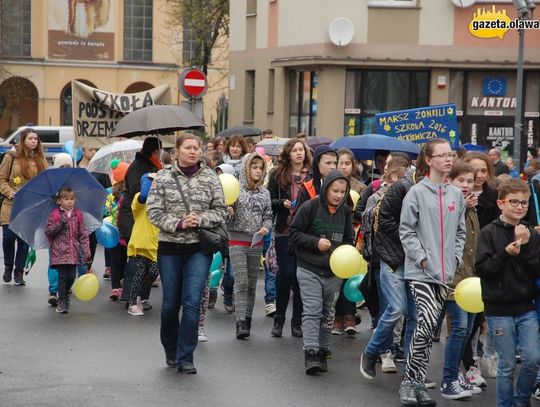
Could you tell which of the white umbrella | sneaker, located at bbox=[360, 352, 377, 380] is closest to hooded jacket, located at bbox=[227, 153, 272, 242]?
sneaker, located at bbox=[360, 352, 377, 380]

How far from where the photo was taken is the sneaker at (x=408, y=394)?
833cm

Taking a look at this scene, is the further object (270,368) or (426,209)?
(270,368)

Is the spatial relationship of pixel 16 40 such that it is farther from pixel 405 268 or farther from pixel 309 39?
pixel 405 268

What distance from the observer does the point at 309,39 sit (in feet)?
99.7

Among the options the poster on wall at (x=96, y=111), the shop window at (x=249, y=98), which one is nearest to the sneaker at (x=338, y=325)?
the poster on wall at (x=96, y=111)

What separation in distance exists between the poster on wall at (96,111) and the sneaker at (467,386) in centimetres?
852

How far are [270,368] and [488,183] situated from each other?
7.62 feet

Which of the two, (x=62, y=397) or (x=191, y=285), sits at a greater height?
(x=191, y=285)

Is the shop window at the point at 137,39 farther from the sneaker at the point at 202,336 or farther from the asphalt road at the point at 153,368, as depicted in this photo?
the sneaker at the point at 202,336

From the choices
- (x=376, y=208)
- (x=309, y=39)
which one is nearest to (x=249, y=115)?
(x=309, y=39)

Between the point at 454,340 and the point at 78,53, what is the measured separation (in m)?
57.3

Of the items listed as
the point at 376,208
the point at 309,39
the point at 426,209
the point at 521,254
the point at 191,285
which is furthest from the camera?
the point at 309,39

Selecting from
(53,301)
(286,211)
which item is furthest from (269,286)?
(53,301)

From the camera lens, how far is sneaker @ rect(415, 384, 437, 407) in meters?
8.34
